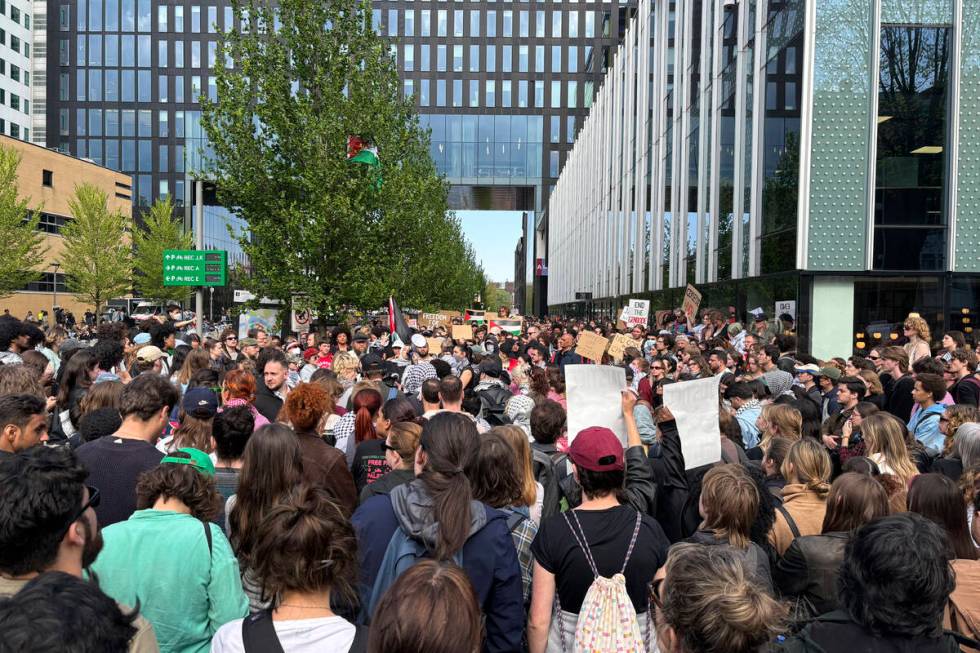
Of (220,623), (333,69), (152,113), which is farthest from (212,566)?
(152,113)

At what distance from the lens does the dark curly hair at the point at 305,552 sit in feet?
8.78

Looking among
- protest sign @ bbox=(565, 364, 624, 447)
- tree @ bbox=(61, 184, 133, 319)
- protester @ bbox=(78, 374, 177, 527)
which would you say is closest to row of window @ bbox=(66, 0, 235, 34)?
tree @ bbox=(61, 184, 133, 319)

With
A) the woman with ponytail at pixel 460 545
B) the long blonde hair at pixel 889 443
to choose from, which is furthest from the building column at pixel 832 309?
the woman with ponytail at pixel 460 545

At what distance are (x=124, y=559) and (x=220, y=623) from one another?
477 mm

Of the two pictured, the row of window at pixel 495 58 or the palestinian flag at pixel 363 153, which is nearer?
the palestinian flag at pixel 363 153

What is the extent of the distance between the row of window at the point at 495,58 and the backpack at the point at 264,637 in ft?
264

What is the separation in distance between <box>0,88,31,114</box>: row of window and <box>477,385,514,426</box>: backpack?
287ft

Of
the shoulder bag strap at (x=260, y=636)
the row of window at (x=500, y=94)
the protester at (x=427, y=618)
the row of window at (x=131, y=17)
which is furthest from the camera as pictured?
the row of window at (x=131, y=17)

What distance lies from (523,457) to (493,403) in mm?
4833

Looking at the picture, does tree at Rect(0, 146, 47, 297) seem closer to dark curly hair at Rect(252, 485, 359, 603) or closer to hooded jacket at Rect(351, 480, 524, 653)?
hooded jacket at Rect(351, 480, 524, 653)

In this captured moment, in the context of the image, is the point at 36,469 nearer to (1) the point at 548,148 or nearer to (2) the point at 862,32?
(2) the point at 862,32

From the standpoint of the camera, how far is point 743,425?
7.90m

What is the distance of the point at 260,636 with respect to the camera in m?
2.52

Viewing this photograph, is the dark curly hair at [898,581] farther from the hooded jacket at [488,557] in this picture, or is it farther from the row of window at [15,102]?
the row of window at [15,102]
